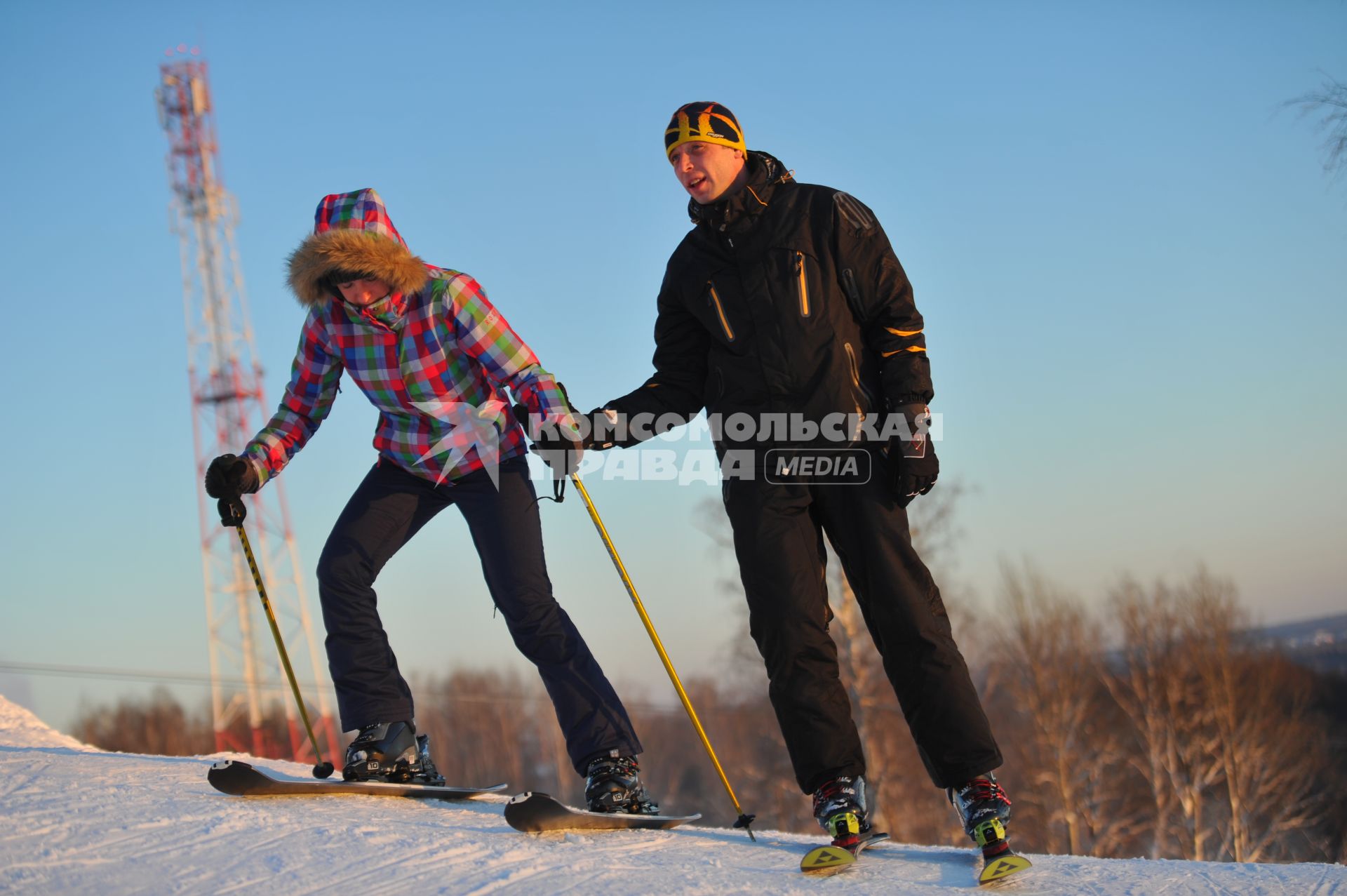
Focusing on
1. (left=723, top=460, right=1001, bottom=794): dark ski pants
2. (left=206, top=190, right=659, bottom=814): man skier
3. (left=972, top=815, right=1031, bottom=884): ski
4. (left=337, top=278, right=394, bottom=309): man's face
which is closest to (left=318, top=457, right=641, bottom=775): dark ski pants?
(left=206, top=190, right=659, bottom=814): man skier

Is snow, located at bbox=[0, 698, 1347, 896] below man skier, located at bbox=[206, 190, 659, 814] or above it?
below

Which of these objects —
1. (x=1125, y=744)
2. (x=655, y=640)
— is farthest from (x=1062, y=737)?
(x=655, y=640)

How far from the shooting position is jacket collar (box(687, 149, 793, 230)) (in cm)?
346

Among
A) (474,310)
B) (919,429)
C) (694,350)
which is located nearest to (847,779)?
(919,429)

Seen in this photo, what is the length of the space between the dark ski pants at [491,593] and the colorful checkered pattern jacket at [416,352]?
13cm

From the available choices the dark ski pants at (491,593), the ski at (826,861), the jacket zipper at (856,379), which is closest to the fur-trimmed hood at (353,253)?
the dark ski pants at (491,593)

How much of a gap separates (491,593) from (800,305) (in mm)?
1546

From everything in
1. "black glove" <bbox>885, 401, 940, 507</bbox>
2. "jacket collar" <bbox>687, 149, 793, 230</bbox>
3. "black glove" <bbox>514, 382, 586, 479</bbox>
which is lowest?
"black glove" <bbox>885, 401, 940, 507</bbox>

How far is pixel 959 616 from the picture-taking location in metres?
21.5

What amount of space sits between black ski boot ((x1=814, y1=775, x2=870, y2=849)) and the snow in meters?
0.11

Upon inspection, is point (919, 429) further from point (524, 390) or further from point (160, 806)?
point (160, 806)

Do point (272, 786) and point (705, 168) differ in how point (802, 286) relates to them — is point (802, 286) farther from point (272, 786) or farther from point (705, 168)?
point (272, 786)

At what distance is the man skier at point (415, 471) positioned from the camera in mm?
3820

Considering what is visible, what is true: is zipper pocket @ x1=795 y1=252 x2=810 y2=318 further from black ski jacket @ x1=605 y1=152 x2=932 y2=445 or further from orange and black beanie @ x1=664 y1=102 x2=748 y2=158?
orange and black beanie @ x1=664 y1=102 x2=748 y2=158
